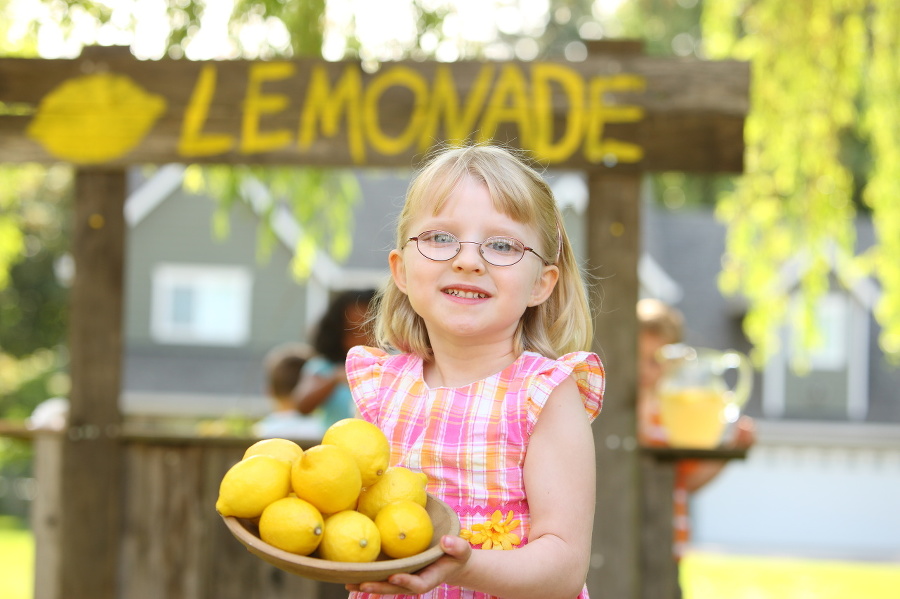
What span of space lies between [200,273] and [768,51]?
36.4 feet

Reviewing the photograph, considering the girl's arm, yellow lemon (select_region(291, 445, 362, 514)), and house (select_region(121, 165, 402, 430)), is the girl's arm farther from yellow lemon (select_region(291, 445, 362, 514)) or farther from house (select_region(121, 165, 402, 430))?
house (select_region(121, 165, 402, 430))

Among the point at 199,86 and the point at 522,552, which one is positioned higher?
the point at 199,86

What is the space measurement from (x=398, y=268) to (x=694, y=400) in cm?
200

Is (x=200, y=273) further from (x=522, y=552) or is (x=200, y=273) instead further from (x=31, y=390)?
(x=522, y=552)

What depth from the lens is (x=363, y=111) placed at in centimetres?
333

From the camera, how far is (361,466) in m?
1.57

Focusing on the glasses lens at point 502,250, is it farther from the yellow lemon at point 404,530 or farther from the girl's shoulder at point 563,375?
the yellow lemon at point 404,530

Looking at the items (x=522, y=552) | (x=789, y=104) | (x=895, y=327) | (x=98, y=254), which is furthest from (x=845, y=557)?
(x=522, y=552)

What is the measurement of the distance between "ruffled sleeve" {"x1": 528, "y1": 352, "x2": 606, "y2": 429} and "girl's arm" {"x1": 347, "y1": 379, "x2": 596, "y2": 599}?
0.07 feet

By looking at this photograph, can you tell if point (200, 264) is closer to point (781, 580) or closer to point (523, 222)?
point (781, 580)

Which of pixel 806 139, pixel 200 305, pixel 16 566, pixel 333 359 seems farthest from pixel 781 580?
pixel 200 305

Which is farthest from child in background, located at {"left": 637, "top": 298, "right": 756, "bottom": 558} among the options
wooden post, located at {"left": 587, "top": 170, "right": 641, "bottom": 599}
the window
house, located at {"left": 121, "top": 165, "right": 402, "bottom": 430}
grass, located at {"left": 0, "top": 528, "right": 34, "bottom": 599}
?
the window

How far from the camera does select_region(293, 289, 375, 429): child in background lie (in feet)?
14.3

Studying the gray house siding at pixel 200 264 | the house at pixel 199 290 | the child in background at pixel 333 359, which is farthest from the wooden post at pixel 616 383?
the gray house siding at pixel 200 264
